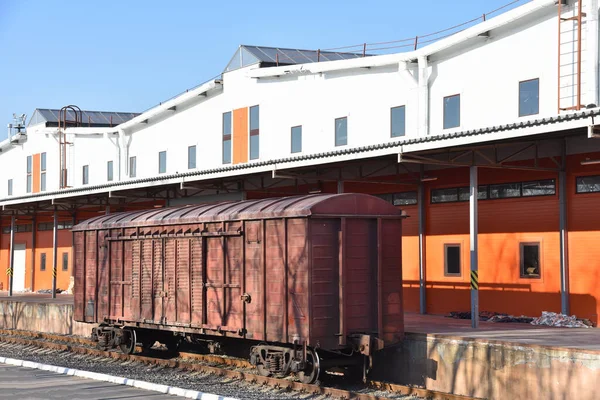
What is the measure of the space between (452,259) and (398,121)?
15.8ft

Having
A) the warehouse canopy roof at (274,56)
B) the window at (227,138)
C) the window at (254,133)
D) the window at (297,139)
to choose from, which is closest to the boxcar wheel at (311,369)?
the window at (297,139)

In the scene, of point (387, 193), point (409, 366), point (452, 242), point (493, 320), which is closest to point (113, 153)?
point (387, 193)

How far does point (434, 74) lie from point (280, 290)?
11.4m

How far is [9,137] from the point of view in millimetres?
48594

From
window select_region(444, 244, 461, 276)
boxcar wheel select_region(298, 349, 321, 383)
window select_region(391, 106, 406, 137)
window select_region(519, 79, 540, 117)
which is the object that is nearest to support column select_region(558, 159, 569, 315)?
window select_region(519, 79, 540, 117)

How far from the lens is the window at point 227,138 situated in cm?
3216

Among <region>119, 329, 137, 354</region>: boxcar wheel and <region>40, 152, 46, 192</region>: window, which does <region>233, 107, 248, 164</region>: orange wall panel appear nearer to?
<region>119, 329, 137, 354</region>: boxcar wheel

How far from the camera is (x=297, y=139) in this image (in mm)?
28922

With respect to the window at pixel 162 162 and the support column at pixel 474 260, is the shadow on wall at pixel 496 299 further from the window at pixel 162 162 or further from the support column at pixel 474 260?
the window at pixel 162 162

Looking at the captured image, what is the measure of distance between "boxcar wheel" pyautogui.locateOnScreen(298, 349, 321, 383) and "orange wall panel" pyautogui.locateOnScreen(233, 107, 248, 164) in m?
16.9

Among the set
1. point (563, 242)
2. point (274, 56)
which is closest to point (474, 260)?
point (563, 242)

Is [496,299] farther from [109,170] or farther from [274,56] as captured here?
[109,170]

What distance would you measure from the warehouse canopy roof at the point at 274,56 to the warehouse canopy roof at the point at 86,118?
1711 centimetres

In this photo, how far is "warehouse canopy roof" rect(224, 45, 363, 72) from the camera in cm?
3134
